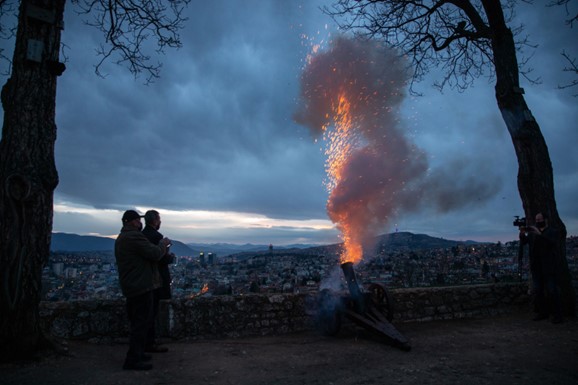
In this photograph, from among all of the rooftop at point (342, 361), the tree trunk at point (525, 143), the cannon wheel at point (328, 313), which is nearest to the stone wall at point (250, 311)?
the cannon wheel at point (328, 313)

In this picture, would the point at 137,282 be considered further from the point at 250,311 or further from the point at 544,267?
the point at 544,267

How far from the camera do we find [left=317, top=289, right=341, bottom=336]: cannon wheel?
685 centimetres

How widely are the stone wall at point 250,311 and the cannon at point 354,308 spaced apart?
1.04ft

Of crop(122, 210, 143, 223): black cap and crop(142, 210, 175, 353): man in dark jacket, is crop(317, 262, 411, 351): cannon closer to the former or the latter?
crop(142, 210, 175, 353): man in dark jacket

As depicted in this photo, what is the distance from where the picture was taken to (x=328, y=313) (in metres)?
7.03

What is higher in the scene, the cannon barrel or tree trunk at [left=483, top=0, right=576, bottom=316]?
tree trunk at [left=483, top=0, right=576, bottom=316]

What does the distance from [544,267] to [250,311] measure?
628 cm

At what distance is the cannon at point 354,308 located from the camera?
655cm

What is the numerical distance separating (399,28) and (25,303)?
437 inches

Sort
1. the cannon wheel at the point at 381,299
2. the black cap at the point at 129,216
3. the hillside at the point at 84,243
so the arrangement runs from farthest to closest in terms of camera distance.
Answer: the hillside at the point at 84,243 < the cannon wheel at the point at 381,299 < the black cap at the point at 129,216

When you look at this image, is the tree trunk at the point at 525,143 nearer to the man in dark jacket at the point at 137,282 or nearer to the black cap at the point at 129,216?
the man in dark jacket at the point at 137,282

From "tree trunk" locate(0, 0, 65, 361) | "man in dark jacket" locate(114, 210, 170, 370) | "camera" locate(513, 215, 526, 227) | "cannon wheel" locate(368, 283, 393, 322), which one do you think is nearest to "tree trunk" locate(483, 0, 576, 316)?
"camera" locate(513, 215, 526, 227)

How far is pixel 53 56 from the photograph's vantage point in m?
5.54

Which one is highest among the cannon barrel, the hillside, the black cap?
the black cap
